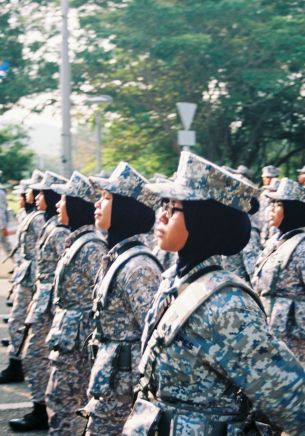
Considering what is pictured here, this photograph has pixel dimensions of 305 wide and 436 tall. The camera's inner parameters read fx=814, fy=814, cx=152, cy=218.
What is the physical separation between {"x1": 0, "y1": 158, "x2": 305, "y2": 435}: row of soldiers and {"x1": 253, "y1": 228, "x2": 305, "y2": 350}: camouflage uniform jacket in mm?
12

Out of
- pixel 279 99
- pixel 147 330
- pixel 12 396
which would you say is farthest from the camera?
pixel 279 99

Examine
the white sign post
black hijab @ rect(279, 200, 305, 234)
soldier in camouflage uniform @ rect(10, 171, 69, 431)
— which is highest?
the white sign post

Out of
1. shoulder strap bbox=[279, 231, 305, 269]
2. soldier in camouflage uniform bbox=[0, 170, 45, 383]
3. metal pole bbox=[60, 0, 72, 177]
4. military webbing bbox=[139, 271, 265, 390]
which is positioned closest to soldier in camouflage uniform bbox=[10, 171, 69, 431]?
soldier in camouflage uniform bbox=[0, 170, 45, 383]

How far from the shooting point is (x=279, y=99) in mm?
22562

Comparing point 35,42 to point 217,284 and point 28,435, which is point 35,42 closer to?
point 28,435

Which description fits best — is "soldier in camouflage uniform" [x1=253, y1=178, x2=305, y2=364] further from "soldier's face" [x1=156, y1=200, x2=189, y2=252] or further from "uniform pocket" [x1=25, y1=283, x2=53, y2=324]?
"soldier's face" [x1=156, y1=200, x2=189, y2=252]

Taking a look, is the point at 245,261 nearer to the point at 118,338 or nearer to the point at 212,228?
the point at 118,338

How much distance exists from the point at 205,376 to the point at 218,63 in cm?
1888

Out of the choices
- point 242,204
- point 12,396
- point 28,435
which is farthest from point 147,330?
point 12,396

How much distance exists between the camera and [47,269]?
668cm

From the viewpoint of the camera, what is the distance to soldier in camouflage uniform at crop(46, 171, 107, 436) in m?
5.23

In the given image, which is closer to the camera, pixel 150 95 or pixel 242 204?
pixel 242 204

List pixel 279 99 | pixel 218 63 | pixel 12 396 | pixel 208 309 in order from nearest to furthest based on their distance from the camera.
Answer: pixel 208 309 < pixel 12 396 < pixel 218 63 < pixel 279 99

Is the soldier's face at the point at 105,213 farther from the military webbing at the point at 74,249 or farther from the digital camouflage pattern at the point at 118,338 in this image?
the military webbing at the point at 74,249
